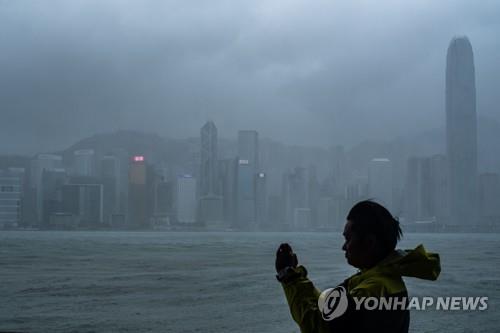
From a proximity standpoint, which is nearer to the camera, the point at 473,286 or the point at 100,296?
the point at 100,296

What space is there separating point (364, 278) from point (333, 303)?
0.07 m

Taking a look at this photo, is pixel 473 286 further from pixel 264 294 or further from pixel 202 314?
pixel 202 314

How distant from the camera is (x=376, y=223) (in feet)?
3.10

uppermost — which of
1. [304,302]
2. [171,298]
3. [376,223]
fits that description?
[376,223]

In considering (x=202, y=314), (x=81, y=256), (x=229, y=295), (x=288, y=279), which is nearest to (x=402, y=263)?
(x=288, y=279)

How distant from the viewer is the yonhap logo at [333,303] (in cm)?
85

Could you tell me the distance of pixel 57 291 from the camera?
19.2m

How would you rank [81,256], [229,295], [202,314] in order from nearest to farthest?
[202,314] → [229,295] → [81,256]

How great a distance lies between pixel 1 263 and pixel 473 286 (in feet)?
76.9

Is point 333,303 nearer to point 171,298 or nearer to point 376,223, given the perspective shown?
point 376,223

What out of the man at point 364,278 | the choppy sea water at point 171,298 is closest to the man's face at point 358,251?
the man at point 364,278

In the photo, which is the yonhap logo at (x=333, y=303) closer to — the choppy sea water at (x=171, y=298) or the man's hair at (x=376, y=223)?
the man's hair at (x=376, y=223)

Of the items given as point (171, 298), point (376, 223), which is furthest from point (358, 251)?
point (171, 298)

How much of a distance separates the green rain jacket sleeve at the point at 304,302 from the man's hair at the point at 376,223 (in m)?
0.11
